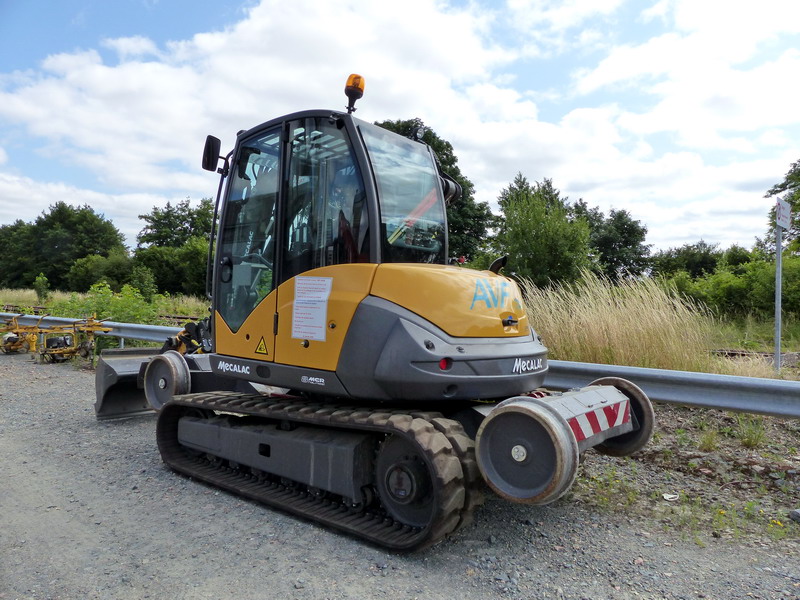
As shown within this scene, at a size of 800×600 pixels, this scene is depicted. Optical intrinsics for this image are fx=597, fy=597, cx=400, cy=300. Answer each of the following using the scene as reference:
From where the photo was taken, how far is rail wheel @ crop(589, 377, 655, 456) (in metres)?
3.97

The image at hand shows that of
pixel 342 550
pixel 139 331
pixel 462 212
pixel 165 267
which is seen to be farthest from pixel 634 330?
pixel 165 267

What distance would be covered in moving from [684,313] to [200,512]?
17.3 feet

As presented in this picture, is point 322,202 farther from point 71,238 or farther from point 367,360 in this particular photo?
point 71,238

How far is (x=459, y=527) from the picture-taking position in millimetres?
3205

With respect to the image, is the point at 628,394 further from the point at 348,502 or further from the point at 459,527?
the point at 348,502

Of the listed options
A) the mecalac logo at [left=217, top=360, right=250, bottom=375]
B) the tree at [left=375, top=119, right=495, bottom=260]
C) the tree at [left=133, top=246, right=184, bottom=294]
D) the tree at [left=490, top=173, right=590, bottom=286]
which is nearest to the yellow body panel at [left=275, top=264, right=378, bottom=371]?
the mecalac logo at [left=217, top=360, right=250, bottom=375]

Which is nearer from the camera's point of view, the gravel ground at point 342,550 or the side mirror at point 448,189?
the gravel ground at point 342,550

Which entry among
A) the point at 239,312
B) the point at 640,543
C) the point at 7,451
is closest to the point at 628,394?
the point at 640,543

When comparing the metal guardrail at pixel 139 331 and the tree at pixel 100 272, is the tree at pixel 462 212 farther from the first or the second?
the tree at pixel 100 272

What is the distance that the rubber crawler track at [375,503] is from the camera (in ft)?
10.0

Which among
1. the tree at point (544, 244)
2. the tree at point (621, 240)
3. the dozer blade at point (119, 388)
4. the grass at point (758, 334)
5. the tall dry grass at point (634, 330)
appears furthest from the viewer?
the tree at point (621, 240)

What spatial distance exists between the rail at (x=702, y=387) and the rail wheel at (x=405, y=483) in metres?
2.26

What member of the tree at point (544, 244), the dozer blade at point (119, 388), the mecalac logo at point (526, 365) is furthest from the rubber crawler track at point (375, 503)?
the tree at point (544, 244)

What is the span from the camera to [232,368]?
430 centimetres
